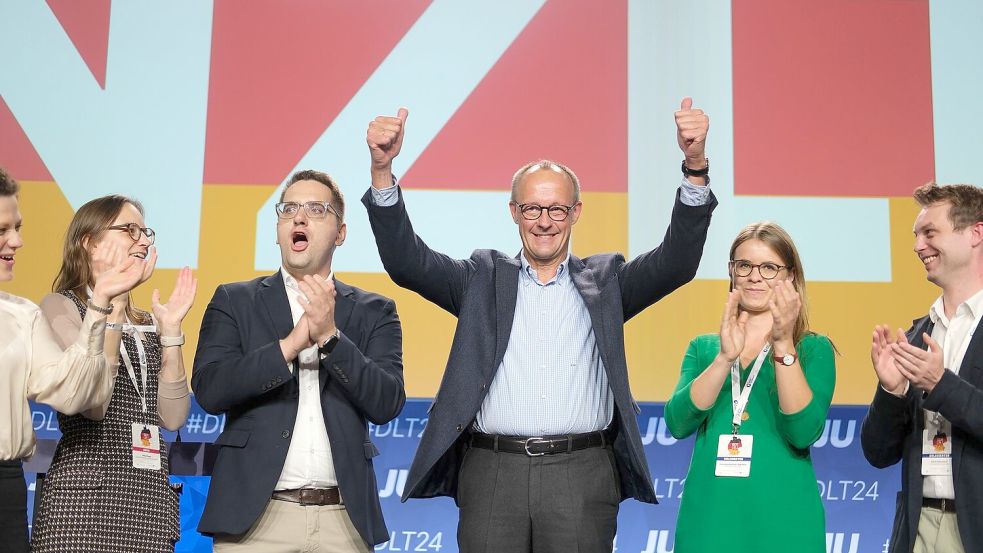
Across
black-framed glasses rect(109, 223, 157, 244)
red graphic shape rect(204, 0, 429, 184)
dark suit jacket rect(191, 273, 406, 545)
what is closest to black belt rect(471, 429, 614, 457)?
dark suit jacket rect(191, 273, 406, 545)

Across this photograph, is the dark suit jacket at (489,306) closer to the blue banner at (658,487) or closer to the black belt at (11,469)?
the black belt at (11,469)

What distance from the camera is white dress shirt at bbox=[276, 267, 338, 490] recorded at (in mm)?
2768

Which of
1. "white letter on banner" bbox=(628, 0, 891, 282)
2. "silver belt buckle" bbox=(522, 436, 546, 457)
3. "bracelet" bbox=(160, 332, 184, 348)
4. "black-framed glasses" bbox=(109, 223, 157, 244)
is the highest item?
"white letter on banner" bbox=(628, 0, 891, 282)

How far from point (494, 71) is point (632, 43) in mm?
684

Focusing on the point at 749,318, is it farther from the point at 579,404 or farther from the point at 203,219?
the point at 203,219

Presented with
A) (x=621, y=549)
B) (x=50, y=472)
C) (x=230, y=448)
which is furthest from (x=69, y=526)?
(x=621, y=549)

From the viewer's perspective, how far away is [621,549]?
4234 mm

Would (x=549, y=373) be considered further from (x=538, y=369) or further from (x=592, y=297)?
(x=592, y=297)

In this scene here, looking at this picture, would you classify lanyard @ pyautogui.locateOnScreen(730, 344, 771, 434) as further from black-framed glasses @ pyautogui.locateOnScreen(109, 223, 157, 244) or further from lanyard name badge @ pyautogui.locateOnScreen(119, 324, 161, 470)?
black-framed glasses @ pyautogui.locateOnScreen(109, 223, 157, 244)

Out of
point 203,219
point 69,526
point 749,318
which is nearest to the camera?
point 69,526

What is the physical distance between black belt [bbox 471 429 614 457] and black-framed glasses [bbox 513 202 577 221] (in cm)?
66

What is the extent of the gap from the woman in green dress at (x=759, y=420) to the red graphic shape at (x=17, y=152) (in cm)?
326

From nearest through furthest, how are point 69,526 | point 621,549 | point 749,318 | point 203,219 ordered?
point 69,526
point 749,318
point 621,549
point 203,219

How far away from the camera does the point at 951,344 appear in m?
2.97
